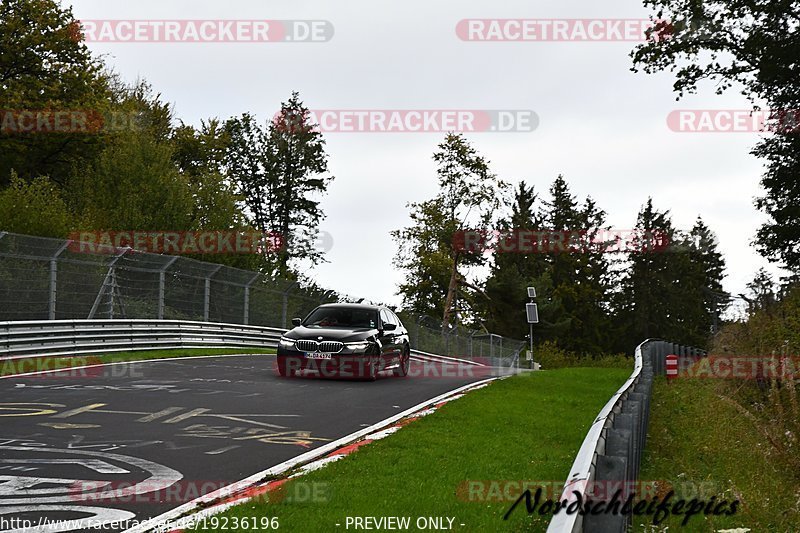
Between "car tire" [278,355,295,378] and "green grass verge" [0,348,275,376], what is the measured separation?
4.05 meters

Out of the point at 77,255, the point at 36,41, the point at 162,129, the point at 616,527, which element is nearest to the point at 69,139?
the point at 36,41

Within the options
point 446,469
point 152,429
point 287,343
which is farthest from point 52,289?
point 446,469

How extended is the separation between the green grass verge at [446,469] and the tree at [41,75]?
32.9 metres

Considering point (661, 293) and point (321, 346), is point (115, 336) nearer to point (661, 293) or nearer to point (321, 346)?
point (321, 346)

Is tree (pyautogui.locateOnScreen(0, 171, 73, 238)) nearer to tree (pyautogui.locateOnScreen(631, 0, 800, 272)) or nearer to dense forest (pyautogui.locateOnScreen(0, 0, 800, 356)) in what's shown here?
dense forest (pyautogui.locateOnScreen(0, 0, 800, 356))

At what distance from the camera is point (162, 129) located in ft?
198

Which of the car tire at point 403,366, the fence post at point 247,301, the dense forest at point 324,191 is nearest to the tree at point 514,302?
the dense forest at point 324,191

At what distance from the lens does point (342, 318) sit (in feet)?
64.8

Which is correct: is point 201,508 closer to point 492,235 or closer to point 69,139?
A: point 69,139

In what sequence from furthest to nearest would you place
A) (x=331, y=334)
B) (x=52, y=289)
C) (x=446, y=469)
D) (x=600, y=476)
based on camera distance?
(x=52, y=289), (x=331, y=334), (x=446, y=469), (x=600, y=476)

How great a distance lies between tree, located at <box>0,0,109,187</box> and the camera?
4203cm

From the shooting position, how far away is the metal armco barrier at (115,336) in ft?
62.3

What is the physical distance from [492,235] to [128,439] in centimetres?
5789

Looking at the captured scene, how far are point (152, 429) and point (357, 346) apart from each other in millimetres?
7844
